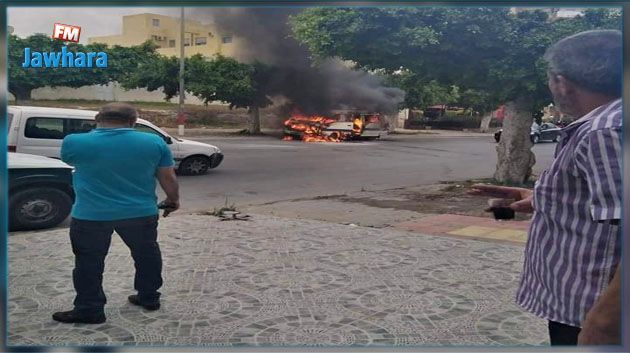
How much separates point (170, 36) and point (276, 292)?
196 cm

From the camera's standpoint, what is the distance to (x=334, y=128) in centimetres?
389

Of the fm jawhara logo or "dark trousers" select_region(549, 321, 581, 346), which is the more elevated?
the fm jawhara logo

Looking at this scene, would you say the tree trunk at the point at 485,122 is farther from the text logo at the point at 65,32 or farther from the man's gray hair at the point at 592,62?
the text logo at the point at 65,32

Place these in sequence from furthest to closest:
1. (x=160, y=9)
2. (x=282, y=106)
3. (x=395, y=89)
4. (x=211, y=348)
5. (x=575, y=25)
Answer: (x=395, y=89) → (x=282, y=106) → (x=575, y=25) → (x=211, y=348) → (x=160, y=9)

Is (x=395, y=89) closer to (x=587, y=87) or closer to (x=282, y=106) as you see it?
(x=282, y=106)

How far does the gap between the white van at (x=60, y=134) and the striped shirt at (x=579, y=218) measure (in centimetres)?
193

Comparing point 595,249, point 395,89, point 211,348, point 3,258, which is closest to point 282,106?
point 395,89

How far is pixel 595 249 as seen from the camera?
2102 mm

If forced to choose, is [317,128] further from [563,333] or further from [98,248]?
[563,333]

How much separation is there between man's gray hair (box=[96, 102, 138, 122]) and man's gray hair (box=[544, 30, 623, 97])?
2179mm

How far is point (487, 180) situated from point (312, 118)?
1314 mm

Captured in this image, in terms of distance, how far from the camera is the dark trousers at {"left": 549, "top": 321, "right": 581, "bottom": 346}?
7.46 feet

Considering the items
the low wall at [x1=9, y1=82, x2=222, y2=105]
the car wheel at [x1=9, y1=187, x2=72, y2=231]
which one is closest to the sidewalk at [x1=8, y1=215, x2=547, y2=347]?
the car wheel at [x1=9, y1=187, x2=72, y2=231]

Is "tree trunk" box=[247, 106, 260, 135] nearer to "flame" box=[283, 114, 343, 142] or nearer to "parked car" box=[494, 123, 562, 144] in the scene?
"flame" box=[283, 114, 343, 142]
